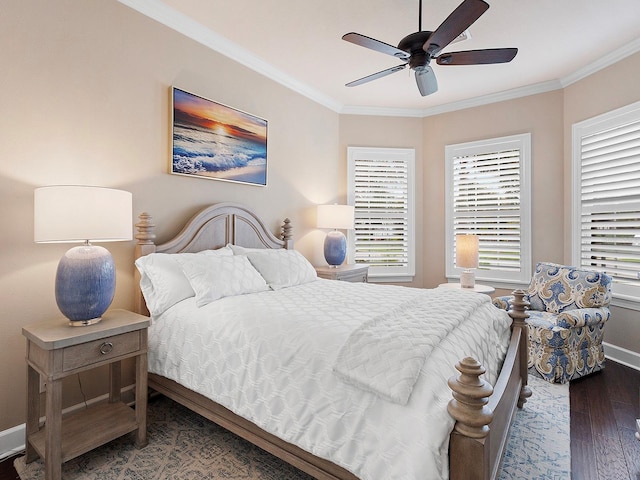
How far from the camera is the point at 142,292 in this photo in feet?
7.80

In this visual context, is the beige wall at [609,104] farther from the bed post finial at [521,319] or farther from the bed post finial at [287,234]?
the bed post finial at [287,234]

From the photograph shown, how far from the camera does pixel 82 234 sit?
1.79m

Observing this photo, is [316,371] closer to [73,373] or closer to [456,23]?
[73,373]

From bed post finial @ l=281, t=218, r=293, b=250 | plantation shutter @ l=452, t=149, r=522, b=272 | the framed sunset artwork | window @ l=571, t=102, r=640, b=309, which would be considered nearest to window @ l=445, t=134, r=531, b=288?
plantation shutter @ l=452, t=149, r=522, b=272

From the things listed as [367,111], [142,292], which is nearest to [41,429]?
[142,292]

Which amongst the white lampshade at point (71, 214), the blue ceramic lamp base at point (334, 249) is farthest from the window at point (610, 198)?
the white lampshade at point (71, 214)

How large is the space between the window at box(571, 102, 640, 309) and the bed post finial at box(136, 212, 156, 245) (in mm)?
4201

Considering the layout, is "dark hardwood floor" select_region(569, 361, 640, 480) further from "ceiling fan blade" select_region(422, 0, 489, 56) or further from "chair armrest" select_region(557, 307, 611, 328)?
"ceiling fan blade" select_region(422, 0, 489, 56)

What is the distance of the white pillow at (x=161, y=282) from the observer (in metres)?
2.24

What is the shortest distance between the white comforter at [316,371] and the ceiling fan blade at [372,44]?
162 centimetres

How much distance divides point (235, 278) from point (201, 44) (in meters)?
2.08

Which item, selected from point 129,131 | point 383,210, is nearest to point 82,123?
point 129,131

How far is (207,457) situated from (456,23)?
271cm

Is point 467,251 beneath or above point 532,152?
beneath
